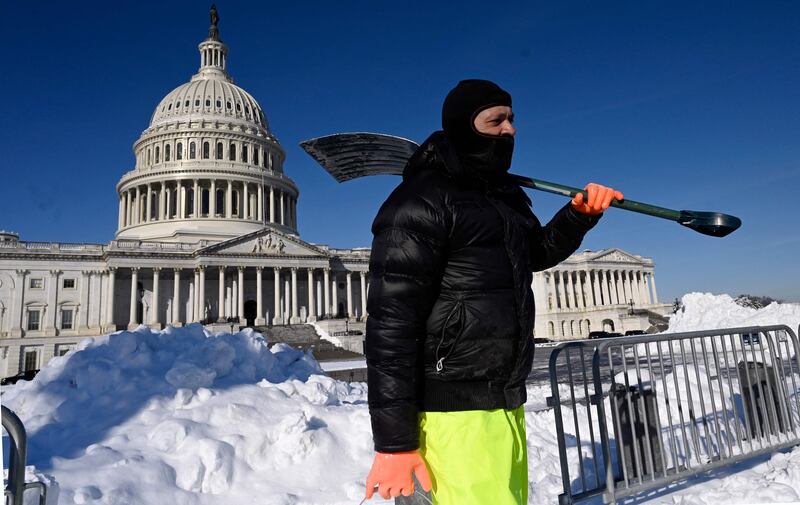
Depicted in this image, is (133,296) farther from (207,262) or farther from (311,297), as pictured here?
(311,297)

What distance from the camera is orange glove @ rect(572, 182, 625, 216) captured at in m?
3.13

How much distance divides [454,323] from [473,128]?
1.11 meters

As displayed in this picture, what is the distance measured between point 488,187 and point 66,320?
2387 inches

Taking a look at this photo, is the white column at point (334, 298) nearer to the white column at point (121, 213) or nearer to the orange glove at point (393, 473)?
the white column at point (121, 213)

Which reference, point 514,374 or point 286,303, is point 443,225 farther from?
point 286,303

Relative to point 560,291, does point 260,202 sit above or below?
above

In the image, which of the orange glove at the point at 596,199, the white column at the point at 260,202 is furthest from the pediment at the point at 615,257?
the orange glove at the point at 596,199

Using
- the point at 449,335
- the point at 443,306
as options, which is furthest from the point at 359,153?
the point at 449,335

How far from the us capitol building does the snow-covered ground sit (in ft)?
126

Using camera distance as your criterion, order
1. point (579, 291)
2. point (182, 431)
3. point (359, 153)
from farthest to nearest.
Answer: point (579, 291) < point (182, 431) < point (359, 153)

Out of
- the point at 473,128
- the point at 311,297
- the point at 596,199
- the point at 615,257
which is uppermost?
the point at 615,257

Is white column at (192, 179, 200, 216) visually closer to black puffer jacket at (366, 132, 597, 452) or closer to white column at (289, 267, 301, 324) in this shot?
white column at (289, 267, 301, 324)

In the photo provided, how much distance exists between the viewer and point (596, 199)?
314 centimetres

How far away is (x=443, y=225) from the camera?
8.46ft
